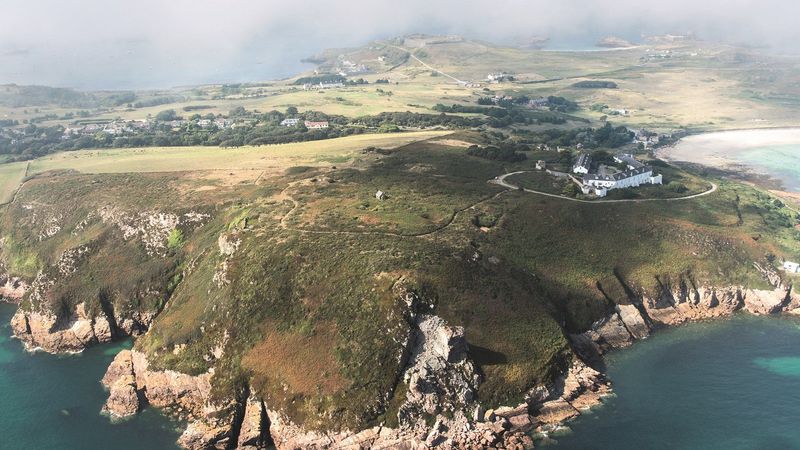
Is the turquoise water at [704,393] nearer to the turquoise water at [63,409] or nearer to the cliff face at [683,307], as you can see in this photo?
the cliff face at [683,307]

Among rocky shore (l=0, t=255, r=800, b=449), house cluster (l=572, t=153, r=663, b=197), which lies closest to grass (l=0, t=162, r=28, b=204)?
rocky shore (l=0, t=255, r=800, b=449)

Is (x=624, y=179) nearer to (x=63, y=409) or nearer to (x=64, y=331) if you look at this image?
(x=63, y=409)

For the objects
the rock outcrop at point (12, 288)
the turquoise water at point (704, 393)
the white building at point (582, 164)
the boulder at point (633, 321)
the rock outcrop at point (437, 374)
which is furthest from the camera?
the white building at point (582, 164)

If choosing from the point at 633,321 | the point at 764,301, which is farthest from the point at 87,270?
the point at 764,301

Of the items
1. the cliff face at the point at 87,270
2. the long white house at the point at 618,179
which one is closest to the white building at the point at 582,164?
the long white house at the point at 618,179

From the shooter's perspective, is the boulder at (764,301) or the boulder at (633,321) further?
the boulder at (764,301)

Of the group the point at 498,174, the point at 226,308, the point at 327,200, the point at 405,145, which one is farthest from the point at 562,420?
the point at 405,145
